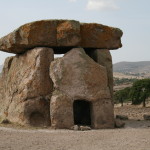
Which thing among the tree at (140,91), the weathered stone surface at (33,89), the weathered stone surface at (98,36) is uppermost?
the weathered stone surface at (98,36)

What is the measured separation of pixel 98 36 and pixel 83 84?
3.00 m

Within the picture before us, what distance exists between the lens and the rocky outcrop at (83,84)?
15.7 meters

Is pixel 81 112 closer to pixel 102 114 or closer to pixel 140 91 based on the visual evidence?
pixel 102 114

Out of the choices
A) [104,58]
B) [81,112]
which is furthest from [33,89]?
[104,58]

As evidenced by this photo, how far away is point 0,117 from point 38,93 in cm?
337

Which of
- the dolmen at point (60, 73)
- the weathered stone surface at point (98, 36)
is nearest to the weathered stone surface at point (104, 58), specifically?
the dolmen at point (60, 73)

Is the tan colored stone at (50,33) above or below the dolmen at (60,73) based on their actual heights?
above

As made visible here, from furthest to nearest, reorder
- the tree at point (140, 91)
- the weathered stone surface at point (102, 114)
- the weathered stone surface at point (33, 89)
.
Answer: the tree at point (140, 91)
the weathered stone surface at point (33, 89)
the weathered stone surface at point (102, 114)

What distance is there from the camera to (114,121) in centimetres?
1641

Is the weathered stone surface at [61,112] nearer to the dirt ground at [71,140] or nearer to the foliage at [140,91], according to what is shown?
the dirt ground at [71,140]

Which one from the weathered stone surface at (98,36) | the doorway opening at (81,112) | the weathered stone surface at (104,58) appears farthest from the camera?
the doorway opening at (81,112)

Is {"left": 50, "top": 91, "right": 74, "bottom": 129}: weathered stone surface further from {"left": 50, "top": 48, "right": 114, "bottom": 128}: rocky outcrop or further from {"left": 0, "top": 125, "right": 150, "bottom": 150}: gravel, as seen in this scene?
{"left": 0, "top": 125, "right": 150, "bottom": 150}: gravel

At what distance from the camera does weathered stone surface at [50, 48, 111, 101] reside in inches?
617

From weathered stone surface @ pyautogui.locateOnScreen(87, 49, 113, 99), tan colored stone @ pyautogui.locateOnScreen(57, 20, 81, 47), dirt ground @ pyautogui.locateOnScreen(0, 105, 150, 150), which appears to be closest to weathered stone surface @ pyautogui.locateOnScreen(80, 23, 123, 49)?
weathered stone surface @ pyautogui.locateOnScreen(87, 49, 113, 99)
